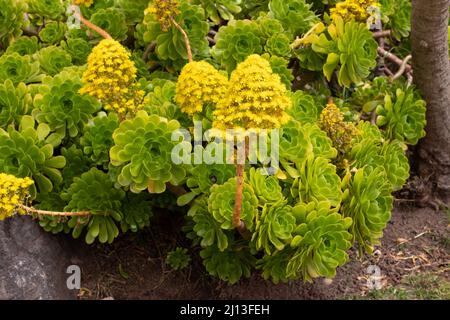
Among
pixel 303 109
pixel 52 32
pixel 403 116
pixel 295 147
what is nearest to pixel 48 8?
pixel 52 32

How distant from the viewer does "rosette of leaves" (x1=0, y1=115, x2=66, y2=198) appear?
2367 millimetres

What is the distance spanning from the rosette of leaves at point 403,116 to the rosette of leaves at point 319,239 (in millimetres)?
705

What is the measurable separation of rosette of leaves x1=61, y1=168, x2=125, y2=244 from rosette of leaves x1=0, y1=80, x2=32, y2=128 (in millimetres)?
358

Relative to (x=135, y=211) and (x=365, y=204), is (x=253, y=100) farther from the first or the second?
(x=135, y=211)

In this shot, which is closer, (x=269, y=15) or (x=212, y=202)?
(x=212, y=202)

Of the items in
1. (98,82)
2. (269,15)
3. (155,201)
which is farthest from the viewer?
(269,15)

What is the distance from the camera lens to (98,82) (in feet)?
7.02

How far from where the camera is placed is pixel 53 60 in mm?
2822

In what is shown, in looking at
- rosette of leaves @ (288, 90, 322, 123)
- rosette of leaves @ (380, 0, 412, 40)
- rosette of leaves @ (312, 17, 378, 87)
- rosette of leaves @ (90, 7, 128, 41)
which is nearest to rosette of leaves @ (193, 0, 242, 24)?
rosette of leaves @ (90, 7, 128, 41)

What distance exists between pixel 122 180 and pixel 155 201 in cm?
42

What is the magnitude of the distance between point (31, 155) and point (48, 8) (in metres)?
0.99
